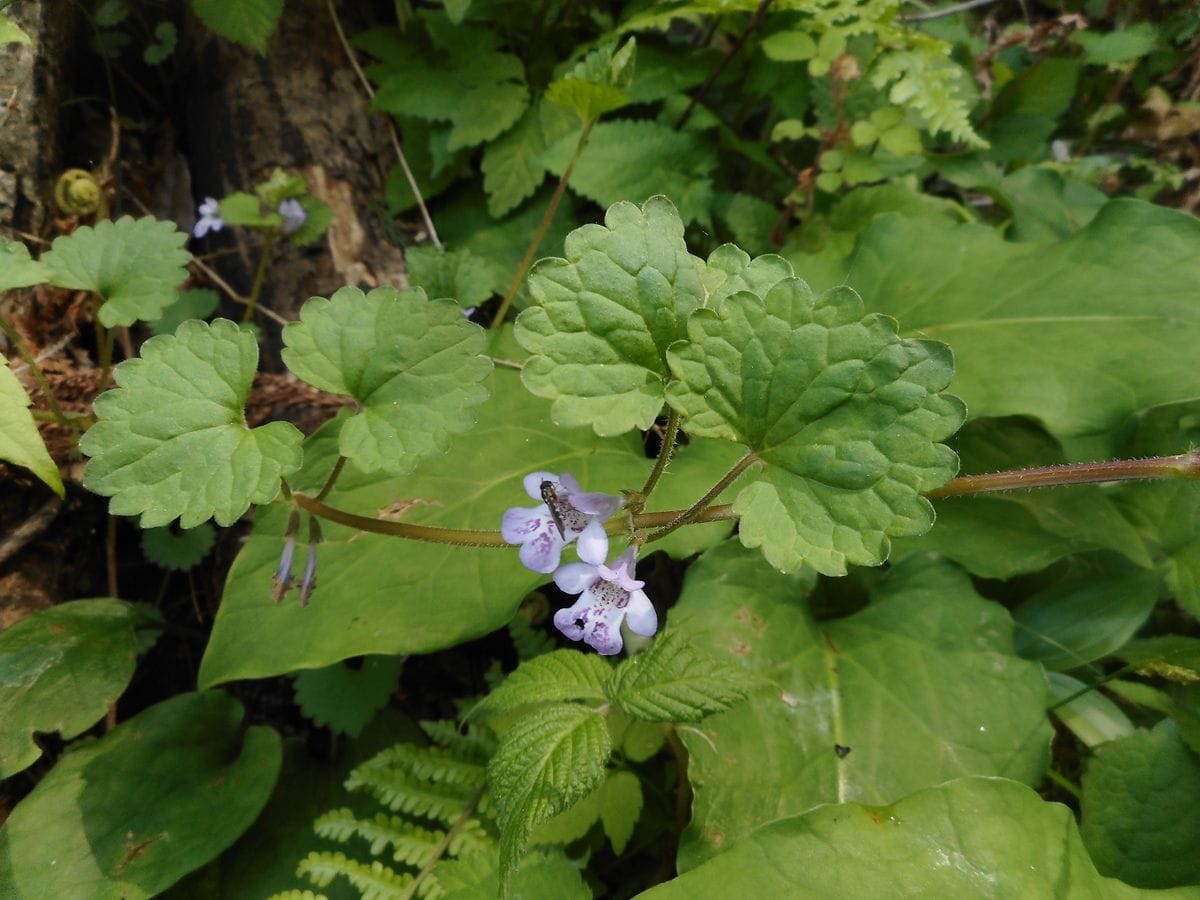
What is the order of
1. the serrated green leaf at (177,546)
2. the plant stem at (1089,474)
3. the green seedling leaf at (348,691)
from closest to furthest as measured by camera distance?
→ the plant stem at (1089,474)
the green seedling leaf at (348,691)
the serrated green leaf at (177,546)

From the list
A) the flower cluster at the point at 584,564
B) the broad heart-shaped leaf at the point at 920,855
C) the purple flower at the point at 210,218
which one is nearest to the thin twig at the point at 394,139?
the purple flower at the point at 210,218

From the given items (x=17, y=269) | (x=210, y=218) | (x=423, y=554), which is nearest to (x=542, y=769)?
(x=423, y=554)

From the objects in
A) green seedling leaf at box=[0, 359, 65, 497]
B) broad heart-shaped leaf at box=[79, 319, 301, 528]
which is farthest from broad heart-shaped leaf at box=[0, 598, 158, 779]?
broad heart-shaped leaf at box=[79, 319, 301, 528]

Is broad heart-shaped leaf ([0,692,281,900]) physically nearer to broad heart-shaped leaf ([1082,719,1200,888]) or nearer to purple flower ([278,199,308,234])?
purple flower ([278,199,308,234])

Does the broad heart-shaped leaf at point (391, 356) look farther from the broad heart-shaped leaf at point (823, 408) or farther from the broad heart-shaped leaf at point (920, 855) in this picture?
the broad heart-shaped leaf at point (920, 855)

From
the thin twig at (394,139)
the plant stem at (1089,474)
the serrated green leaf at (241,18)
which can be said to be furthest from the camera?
the thin twig at (394,139)

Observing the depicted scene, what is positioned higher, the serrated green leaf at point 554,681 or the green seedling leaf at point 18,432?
the green seedling leaf at point 18,432

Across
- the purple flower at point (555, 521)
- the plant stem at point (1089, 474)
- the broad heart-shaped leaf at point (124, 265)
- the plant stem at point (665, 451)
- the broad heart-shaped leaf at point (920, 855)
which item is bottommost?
the broad heart-shaped leaf at point (920, 855)

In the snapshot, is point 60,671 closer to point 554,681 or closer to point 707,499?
point 554,681
